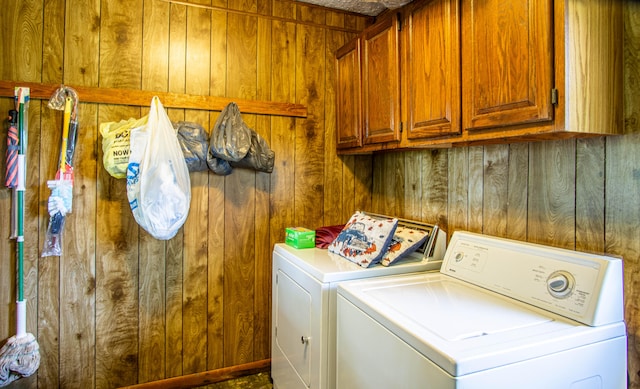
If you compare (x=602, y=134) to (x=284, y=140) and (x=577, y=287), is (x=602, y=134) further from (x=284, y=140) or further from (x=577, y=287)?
(x=284, y=140)

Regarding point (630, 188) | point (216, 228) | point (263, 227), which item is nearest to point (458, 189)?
point (630, 188)

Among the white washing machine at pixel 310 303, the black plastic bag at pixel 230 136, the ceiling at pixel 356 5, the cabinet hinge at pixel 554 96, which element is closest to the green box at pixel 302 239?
the white washing machine at pixel 310 303

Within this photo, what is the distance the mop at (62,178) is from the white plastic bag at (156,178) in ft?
1.13

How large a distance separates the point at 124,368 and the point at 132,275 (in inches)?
21.0

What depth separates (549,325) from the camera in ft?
3.41

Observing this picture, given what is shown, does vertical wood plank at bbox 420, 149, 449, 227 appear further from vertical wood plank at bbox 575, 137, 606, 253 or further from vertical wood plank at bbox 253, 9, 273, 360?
vertical wood plank at bbox 253, 9, 273, 360

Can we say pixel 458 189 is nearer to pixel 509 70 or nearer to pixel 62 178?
pixel 509 70

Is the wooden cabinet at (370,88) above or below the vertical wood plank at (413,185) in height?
above

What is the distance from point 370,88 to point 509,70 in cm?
90

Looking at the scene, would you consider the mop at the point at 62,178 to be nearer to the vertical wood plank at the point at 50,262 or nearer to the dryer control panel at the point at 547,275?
the vertical wood plank at the point at 50,262

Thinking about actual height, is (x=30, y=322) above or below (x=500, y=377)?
below

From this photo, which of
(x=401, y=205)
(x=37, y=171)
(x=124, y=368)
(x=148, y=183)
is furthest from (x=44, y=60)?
(x=401, y=205)

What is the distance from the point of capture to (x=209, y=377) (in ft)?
7.02

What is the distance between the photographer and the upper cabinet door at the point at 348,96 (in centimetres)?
213
